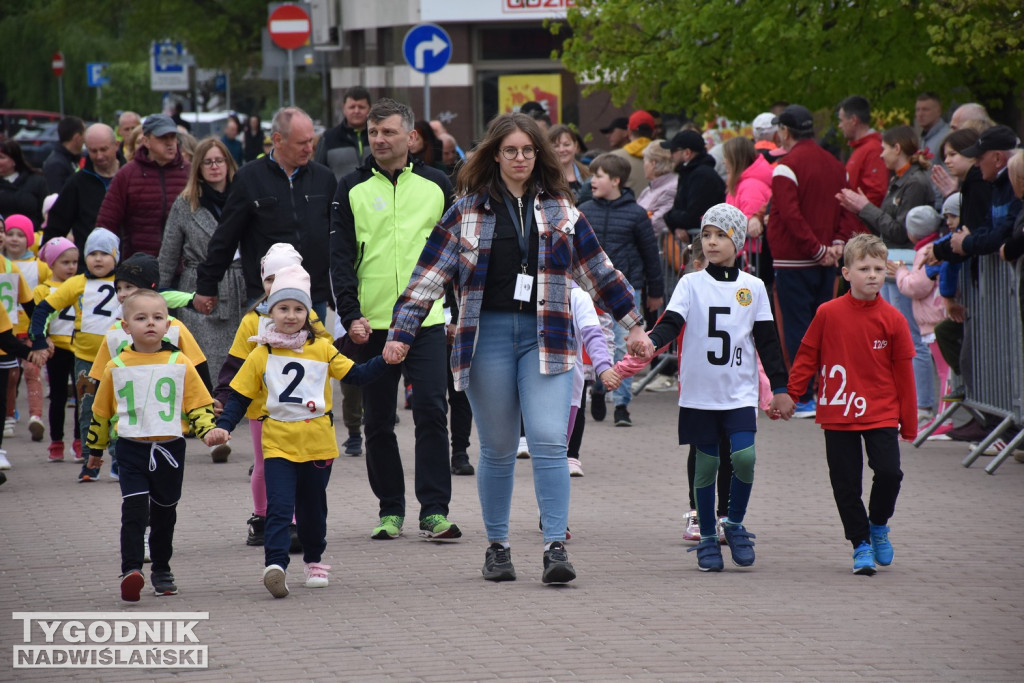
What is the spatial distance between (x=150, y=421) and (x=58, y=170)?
947 centimetres

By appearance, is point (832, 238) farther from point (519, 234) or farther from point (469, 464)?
point (519, 234)

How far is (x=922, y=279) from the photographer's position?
1102 centimetres

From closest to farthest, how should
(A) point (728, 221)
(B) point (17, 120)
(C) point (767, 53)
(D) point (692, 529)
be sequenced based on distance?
(A) point (728, 221), (D) point (692, 529), (C) point (767, 53), (B) point (17, 120)

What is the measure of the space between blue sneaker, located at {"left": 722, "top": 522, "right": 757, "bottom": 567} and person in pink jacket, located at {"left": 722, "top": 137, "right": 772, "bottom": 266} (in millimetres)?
5949

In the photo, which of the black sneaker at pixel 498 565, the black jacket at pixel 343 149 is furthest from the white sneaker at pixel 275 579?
the black jacket at pixel 343 149

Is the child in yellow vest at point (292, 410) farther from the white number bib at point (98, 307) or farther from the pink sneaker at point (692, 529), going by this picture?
the white number bib at point (98, 307)

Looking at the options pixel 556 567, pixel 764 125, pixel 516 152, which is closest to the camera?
pixel 556 567

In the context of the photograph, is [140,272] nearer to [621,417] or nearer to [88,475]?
[88,475]

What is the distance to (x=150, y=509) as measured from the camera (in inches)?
268

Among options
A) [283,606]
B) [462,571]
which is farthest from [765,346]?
[283,606]

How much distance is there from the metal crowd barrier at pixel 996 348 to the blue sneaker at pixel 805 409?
1.85 metres

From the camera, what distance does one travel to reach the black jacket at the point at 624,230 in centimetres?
1141

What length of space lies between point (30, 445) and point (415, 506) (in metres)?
4.20

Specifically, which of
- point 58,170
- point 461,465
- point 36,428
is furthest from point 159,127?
point 58,170
